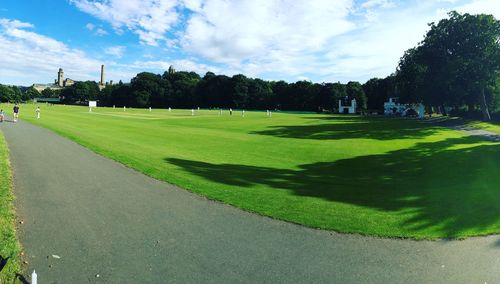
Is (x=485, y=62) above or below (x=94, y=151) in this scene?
above

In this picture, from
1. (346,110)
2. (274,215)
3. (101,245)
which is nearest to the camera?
(101,245)

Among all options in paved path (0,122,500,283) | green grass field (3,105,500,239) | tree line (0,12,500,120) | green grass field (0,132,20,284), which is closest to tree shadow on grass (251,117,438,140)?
green grass field (3,105,500,239)

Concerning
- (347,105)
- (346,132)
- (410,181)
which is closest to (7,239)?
(410,181)

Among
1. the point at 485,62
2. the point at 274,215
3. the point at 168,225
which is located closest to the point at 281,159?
the point at 274,215

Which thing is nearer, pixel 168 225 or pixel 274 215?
pixel 168 225

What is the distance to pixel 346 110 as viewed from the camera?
130m

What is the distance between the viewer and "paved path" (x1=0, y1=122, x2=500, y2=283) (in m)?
5.68

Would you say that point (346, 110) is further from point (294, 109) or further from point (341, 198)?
point (341, 198)

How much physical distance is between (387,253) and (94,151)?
16.6m

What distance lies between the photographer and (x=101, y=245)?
6707mm

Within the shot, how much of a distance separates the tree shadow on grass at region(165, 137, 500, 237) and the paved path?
1768 mm

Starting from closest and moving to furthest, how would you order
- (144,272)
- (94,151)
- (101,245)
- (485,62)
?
(144,272), (101,245), (94,151), (485,62)

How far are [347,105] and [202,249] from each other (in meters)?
131

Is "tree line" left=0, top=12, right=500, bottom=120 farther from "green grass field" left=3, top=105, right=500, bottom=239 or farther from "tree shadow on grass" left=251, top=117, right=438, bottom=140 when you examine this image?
"green grass field" left=3, top=105, right=500, bottom=239
